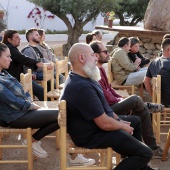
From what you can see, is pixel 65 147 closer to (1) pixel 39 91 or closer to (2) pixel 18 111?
(2) pixel 18 111

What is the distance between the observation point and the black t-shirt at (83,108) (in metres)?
2.84

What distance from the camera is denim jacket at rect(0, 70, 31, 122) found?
3.42 metres

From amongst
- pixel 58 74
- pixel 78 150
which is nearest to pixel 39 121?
pixel 78 150

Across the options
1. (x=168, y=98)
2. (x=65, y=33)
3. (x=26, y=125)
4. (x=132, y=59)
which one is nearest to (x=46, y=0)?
(x=65, y=33)

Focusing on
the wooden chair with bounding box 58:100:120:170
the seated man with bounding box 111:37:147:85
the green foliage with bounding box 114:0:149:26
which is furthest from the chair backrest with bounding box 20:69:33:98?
the green foliage with bounding box 114:0:149:26

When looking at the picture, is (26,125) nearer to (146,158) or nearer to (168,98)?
(146,158)

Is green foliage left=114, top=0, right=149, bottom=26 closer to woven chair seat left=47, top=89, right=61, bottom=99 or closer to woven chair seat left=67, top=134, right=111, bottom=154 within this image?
woven chair seat left=47, top=89, right=61, bottom=99

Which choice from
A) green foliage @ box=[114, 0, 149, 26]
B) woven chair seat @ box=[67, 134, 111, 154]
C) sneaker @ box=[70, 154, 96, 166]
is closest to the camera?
woven chair seat @ box=[67, 134, 111, 154]

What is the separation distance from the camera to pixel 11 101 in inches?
135

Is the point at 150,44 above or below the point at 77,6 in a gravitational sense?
below

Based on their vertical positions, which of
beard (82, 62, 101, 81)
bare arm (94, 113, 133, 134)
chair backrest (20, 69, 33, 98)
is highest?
beard (82, 62, 101, 81)

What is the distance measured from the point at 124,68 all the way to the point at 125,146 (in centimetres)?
292

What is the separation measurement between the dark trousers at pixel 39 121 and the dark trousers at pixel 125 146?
0.68 m

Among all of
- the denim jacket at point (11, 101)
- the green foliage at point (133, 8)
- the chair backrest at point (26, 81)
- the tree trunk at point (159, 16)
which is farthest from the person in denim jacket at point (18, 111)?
the green foliage at point (133, 8)
